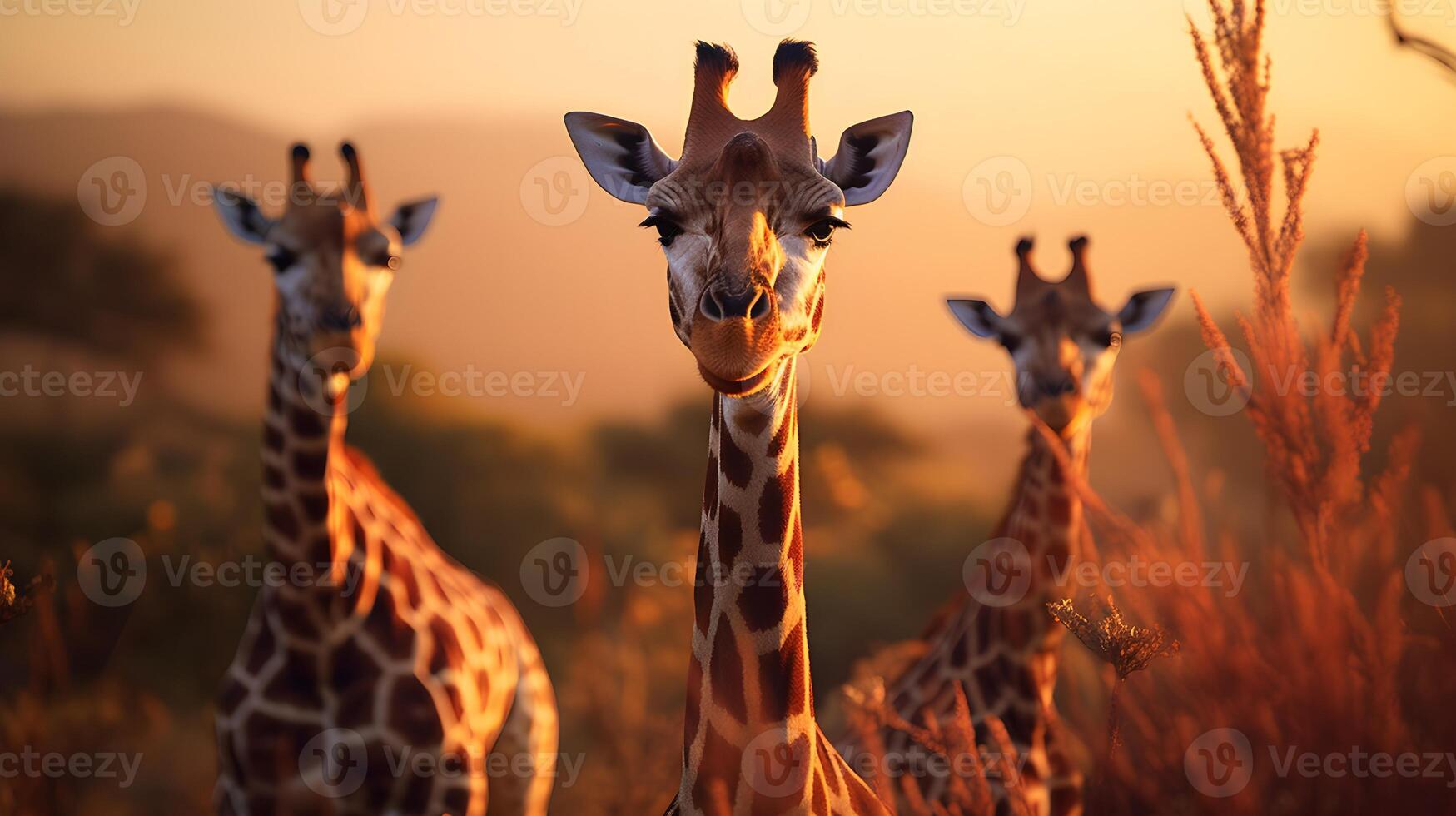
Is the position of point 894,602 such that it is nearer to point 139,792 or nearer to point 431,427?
point 431,427

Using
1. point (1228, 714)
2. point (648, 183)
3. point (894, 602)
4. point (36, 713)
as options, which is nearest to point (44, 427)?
point (36, 713)

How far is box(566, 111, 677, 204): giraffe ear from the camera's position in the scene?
4.06 meters

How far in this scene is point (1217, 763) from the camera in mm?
2611

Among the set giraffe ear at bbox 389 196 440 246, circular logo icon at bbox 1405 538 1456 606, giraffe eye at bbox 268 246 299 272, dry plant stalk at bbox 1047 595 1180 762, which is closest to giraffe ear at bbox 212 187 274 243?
giraffe eye at bbox 268 246 299 272

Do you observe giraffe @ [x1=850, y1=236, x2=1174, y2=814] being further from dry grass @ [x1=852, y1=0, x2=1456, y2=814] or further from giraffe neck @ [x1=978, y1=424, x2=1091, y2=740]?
dry grass @ [x1=852, y1=0, x2=1456, y2=814]

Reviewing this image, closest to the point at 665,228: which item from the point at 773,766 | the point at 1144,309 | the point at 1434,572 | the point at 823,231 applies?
the point at 823,231

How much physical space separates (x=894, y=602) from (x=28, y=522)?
34.4 ft

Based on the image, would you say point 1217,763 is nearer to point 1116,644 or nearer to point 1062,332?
point 1116,644

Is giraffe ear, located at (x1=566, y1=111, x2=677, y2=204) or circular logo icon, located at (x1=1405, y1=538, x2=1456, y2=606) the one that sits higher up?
giraffe ear, located at (x1=566, y1=111, x2=677, y2=204)

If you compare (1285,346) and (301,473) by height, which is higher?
(1285,346)

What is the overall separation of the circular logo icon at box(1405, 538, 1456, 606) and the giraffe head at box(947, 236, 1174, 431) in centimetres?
264

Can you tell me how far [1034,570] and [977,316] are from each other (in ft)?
5.19

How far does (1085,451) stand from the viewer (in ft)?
20.6

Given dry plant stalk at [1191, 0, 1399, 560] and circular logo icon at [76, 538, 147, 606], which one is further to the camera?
circular logo icon at [76, 538, 147, 606]
